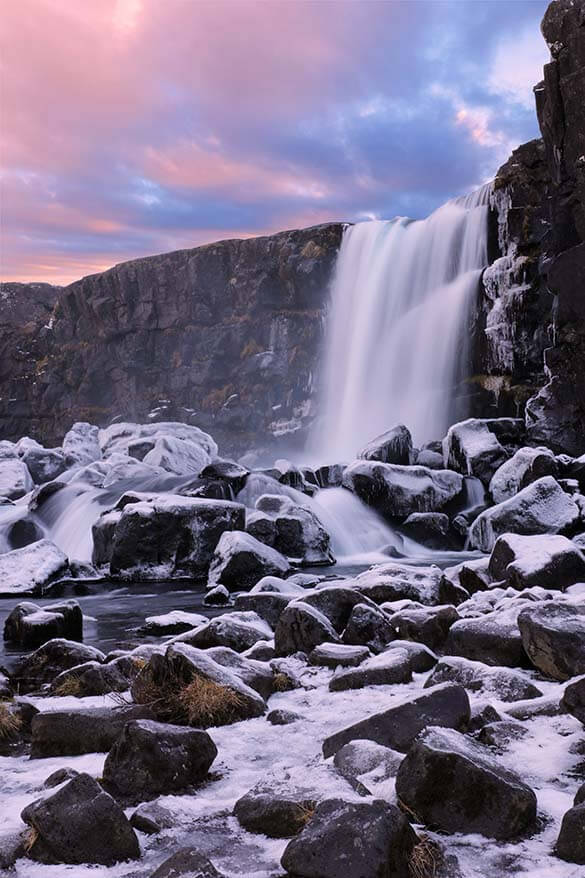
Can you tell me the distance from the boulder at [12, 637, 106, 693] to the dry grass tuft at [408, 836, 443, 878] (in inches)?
231

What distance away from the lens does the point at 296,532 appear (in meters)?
20.3

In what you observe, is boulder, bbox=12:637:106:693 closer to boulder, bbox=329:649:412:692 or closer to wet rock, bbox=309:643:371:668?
wet rock, bbox=309:643:371:668

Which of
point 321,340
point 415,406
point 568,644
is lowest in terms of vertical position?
point 568,644

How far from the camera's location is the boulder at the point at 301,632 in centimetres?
894

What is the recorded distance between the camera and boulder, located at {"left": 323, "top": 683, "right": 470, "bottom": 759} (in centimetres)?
555

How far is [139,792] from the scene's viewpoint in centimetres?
A: 504

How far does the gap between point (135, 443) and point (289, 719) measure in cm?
3348

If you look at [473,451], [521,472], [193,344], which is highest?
[193,344]

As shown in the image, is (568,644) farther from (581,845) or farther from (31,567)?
(31,567)

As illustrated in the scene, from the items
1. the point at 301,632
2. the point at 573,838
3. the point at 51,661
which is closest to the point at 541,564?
the point at 301,632

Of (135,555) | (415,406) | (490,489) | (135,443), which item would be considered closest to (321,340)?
(415,406)

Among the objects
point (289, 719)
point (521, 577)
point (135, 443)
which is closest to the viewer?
point (289, 719)

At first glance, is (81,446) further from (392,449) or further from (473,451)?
(473,451)

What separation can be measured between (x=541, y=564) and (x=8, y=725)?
8.00 meters
